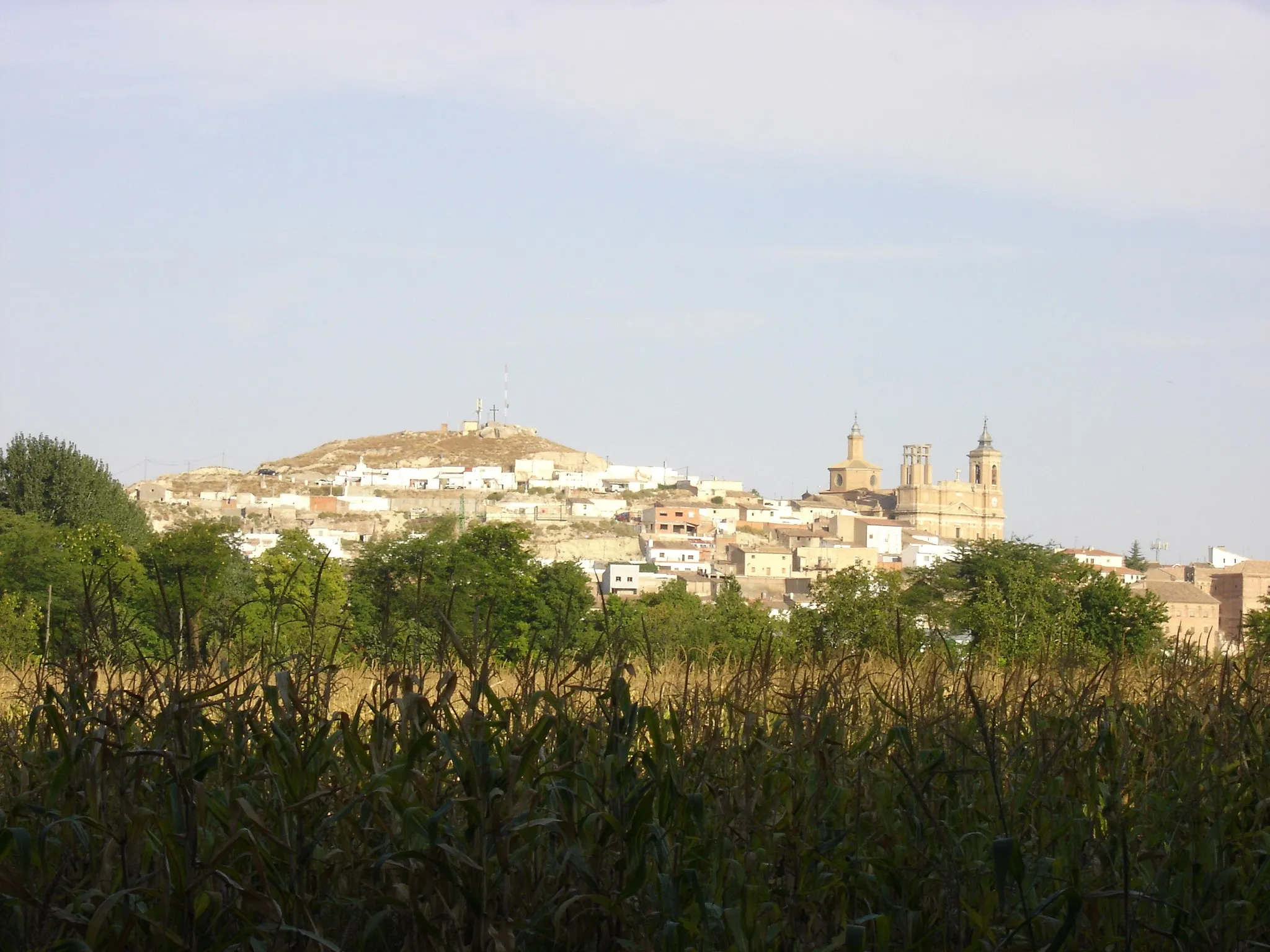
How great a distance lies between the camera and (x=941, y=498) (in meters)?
140

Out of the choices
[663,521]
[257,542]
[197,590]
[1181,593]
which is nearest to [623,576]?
[257,542]

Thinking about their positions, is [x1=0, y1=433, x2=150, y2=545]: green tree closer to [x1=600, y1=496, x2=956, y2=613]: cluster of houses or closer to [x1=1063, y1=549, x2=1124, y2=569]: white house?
[x1=600, y1=496, x2=956, y2=613]: cluster of houses

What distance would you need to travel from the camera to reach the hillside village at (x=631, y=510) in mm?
89750

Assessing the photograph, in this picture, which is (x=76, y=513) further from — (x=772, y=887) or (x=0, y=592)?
(x=772, y=887)

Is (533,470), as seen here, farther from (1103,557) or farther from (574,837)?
(574,837)

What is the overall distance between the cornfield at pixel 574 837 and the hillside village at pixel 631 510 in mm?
64434

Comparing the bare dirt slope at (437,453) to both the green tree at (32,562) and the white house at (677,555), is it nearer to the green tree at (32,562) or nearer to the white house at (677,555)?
the white house at (677,555)

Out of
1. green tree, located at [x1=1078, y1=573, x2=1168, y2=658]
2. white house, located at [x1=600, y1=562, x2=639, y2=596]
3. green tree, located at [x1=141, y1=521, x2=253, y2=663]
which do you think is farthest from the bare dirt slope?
green tree, located at [x1=1078, y1=573, x2=1168, y2=658]

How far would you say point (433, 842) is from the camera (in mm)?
2369

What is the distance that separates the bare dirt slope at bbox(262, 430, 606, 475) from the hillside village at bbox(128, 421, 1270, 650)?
0.29m

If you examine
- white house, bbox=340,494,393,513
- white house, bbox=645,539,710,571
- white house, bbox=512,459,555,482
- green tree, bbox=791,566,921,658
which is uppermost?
white house, bbox=512,459,555,482

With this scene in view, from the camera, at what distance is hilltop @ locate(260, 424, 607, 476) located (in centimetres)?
15162

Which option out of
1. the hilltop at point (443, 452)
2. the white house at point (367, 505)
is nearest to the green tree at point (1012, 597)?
the white house at point (367, 505)

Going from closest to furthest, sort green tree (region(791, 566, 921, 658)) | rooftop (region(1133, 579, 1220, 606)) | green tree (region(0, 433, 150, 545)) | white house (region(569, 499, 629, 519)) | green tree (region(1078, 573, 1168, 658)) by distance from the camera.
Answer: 1. green tree (region(791, 566, 921, 658))
2. green tree (region(1078, 573, 1168, 658))
3. green tree (region(0, 433, 150, 545))
4. rooftop (region(1133, 579, 1220, 606))
5. white house (region(569, 499, 629, 519))
